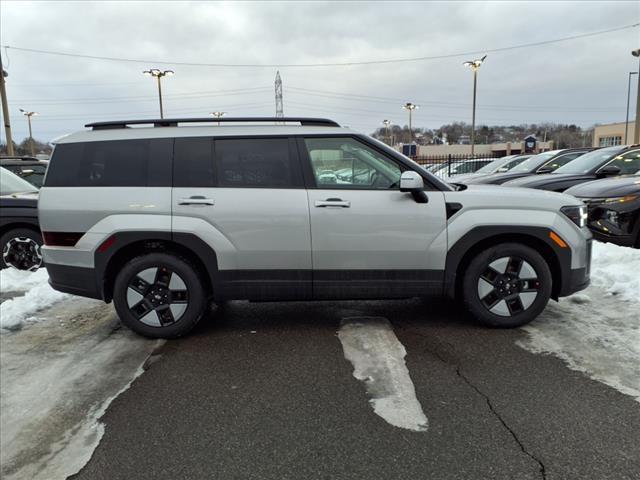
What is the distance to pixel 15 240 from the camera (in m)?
7.11

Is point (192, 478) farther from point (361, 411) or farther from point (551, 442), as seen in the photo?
point (551, 442)

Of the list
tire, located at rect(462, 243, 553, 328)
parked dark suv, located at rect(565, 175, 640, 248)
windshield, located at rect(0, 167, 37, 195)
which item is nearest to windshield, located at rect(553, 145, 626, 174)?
parked dark suv, located at rect(565, 175, 640, 248)

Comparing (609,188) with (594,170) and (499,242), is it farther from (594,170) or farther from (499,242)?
(499,242)

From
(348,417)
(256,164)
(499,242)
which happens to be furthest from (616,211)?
(348,417)

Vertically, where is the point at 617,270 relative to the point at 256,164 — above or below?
below

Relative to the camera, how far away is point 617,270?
6023mm

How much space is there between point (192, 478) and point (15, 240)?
6041 mm

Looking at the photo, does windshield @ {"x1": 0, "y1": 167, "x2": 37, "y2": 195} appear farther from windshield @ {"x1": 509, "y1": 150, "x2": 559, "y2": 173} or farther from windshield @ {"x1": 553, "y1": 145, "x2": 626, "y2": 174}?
windshield @ {"x1": 509, "y1": 150, "x2": 559, "y2": 173}

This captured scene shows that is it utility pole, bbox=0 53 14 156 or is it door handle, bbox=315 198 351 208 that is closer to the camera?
door handle, bbox=315 198 351 208

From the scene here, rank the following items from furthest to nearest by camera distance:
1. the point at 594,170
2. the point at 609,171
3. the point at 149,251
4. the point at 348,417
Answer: the point at 594,170
the point at 609,171
the point at 149,251
the point at 348,417

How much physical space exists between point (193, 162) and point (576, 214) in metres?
3.51

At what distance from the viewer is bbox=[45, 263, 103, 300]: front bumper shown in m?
4.42

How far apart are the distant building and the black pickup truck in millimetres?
74220

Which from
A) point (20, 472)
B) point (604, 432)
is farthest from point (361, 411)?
point (20, 472)
